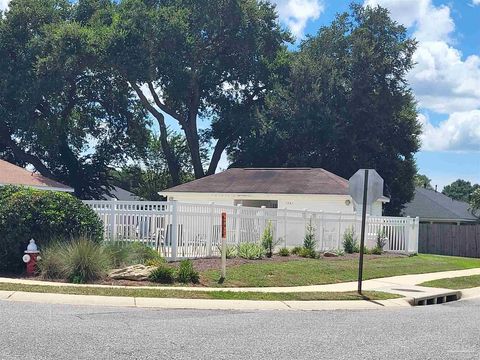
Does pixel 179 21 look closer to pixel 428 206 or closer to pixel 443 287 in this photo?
pixel 428 206

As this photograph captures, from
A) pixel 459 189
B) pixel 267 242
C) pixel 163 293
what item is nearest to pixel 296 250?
pixel 267 242

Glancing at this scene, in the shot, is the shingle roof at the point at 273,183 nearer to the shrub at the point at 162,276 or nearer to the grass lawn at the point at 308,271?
the grass lawn at the point at 308,271

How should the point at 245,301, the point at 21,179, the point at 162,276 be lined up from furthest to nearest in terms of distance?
1. the point at 21,179
2. the point at 162,276
3. the point at 245,301

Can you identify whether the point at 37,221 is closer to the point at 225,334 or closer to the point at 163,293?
the point at 163,293

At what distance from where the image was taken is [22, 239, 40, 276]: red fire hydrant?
1571 centimetres

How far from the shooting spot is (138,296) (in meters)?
13.3

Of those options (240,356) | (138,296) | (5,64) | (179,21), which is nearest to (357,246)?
(138,296)

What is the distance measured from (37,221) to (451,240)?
26.6 metres

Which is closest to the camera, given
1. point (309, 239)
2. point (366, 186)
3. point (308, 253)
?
point (366, 186)

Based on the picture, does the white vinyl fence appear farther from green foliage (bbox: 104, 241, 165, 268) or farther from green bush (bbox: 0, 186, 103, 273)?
green bush (bbox: 0, 186, 103, 273)

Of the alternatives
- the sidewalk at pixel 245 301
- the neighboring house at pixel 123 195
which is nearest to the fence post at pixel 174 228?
the sidewalk at pixel 245 301

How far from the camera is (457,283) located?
19.7 metres

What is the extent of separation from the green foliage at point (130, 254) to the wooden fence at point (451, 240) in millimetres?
23660

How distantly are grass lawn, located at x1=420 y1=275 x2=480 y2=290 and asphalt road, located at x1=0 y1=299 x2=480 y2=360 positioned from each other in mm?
5865
